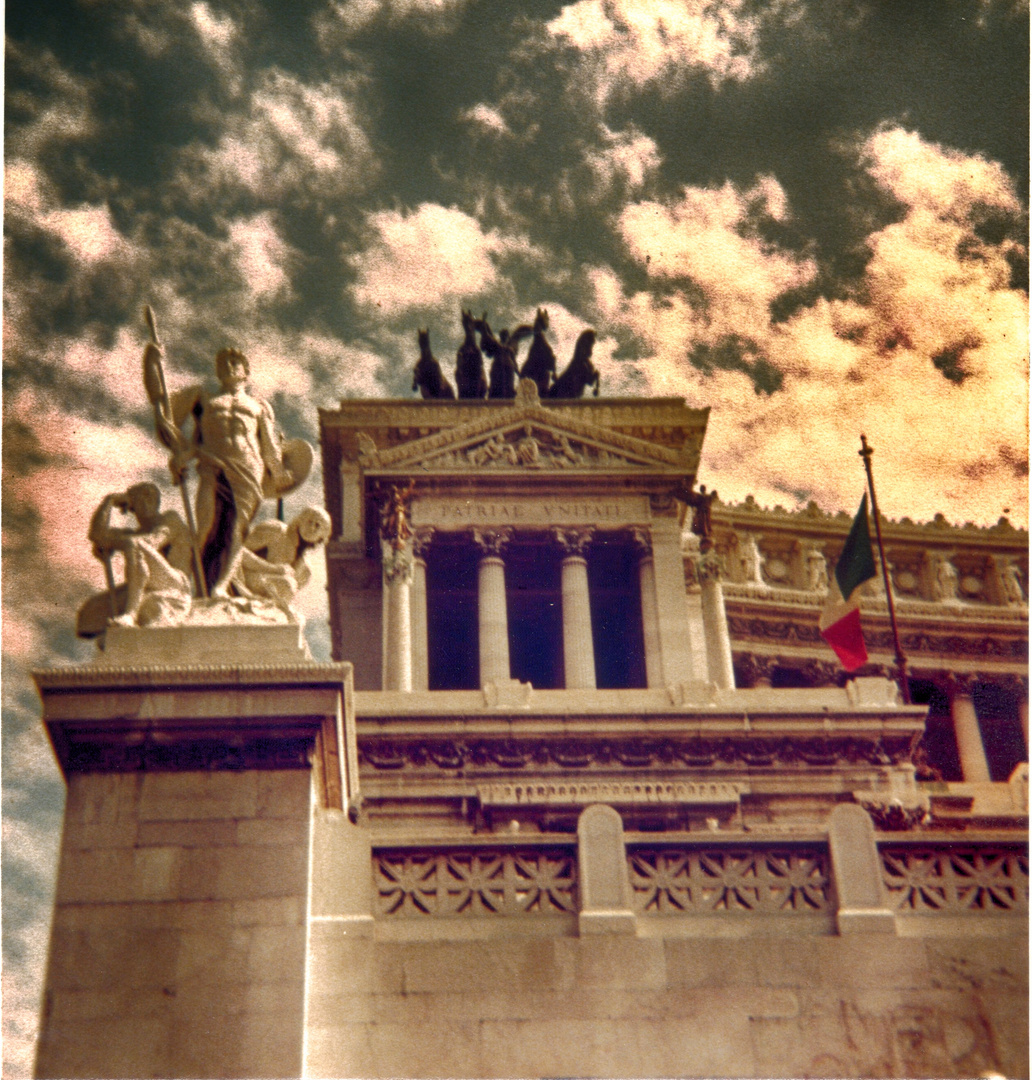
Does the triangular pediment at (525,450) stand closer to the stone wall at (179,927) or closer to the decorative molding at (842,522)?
the decorative molding at (842,522)

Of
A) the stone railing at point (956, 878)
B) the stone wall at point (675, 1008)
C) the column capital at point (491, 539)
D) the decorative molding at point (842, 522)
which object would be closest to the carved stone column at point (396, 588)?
the column capital at point (491, 539)

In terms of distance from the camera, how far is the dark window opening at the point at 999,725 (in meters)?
50.4

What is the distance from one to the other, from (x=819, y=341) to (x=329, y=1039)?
19.8 metres

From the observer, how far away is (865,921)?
1207cm

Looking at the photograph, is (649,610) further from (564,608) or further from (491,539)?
(491,539)

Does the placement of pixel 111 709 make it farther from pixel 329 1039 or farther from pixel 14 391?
pixel 14 391

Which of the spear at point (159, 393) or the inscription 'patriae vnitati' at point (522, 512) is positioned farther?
the inscription 'patriae vnitati' at point (522, 512)

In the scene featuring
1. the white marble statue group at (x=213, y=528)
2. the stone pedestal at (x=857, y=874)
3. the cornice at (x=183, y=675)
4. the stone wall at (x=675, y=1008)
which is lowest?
the stone wall at (x=675, y=1008)

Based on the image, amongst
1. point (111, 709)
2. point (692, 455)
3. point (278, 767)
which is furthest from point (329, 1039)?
point (692, 455)

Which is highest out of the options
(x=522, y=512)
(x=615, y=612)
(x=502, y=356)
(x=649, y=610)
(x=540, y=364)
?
(x=502, y=356)

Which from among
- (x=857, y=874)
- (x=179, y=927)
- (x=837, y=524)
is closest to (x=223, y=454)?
(x=179, y=927)

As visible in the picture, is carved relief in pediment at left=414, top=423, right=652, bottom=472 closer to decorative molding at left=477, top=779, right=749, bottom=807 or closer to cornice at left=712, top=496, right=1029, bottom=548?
cornice at left=712, top=496, right=1029, bottom=548

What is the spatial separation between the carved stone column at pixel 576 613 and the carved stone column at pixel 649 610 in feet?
4.53

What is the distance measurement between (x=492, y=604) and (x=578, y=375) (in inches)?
361
